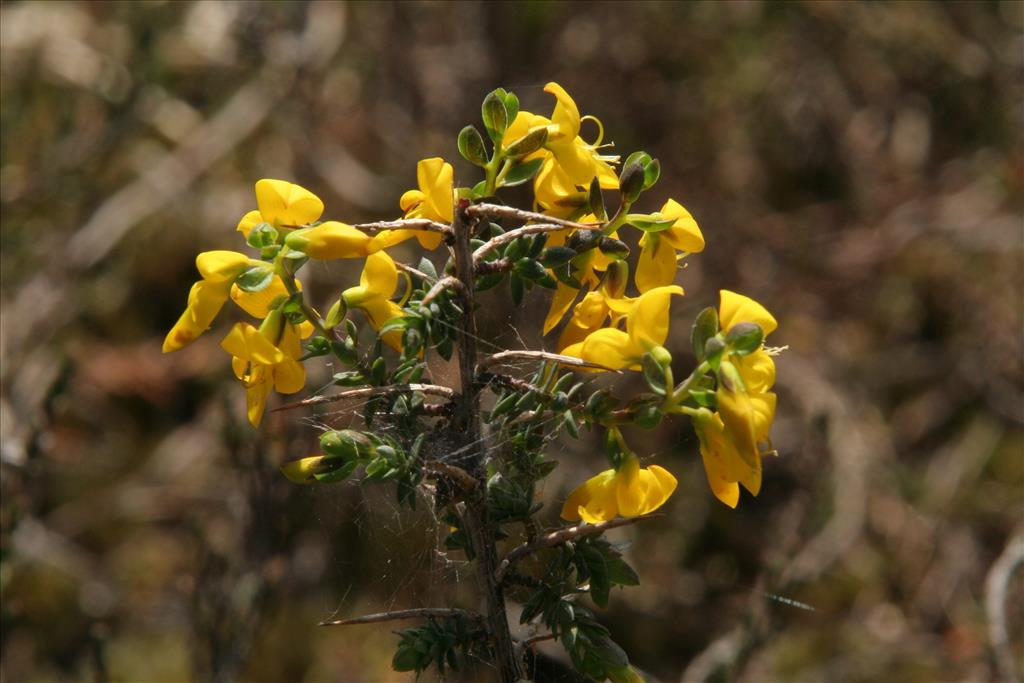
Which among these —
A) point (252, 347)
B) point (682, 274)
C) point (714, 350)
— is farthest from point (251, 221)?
point (682, 274)

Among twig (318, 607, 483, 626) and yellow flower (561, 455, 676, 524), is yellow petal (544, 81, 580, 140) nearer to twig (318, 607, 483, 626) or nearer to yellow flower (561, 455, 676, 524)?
yellow flower (561, 455, 676, 524)

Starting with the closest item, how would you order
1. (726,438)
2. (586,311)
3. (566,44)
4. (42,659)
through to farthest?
(726,438) < (586,311) < (42,659) < (566,44)

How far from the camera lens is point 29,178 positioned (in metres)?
2.93

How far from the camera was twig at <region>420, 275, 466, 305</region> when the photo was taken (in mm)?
885

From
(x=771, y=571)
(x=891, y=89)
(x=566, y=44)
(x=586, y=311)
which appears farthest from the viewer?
(x=891, y=89)

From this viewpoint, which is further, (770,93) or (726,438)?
(770,93)

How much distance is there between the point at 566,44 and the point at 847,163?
1253mm

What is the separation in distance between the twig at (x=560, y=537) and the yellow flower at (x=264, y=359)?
264 millimetres

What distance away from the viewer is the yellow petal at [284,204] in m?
0.97

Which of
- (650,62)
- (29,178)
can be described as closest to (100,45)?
(29,178)

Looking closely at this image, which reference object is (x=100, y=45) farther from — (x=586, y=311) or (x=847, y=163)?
(x=586, y=311)

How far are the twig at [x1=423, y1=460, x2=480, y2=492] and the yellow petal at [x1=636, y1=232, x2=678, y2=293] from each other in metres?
0.27

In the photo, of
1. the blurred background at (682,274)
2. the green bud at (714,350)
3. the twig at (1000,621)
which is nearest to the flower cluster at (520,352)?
the green bud at (714,350)

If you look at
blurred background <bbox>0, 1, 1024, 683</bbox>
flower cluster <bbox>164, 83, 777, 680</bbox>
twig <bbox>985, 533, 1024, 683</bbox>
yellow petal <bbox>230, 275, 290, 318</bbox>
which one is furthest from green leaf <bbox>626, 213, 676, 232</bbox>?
blurred background <bbox>0, 1, 1024, 683</bbox>
